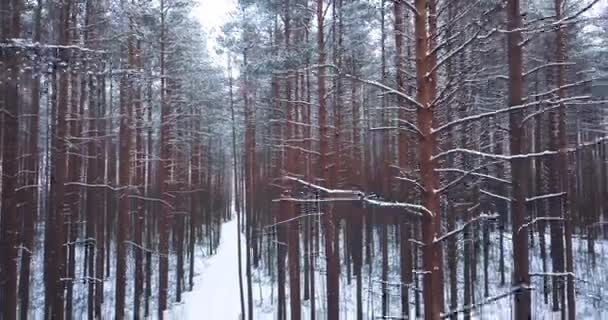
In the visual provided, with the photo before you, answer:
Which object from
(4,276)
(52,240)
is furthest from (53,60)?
(52,240)

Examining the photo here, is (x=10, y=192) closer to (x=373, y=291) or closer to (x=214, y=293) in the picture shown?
(x=373, y=291)

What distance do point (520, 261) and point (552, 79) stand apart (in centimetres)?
941

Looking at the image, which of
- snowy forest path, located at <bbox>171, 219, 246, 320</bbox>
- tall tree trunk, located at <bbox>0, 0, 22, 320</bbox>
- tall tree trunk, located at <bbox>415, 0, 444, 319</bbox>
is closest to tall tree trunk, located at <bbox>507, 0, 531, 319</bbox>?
tall tree trunk, located at <bbox>415, 0, 444, 319</bbox>

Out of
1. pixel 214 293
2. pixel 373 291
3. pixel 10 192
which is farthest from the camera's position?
pixel 214 293

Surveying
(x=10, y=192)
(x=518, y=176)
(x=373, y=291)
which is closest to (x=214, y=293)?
(x=373, y=291)

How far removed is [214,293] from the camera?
957 inches

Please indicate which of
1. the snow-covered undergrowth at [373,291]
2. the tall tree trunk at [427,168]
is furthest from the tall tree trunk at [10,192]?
the snow-covered undergrowth at [373,291]

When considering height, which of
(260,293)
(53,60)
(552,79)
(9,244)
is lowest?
(260,293)

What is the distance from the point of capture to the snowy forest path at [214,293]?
21109 mm

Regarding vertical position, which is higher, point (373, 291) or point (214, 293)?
point (373, 291)

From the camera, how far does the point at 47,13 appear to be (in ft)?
42.1

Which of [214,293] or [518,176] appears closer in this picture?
[518,176]

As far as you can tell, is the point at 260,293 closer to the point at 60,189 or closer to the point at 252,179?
the point at 252,179

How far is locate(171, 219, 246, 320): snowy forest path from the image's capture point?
2111 centimetres
